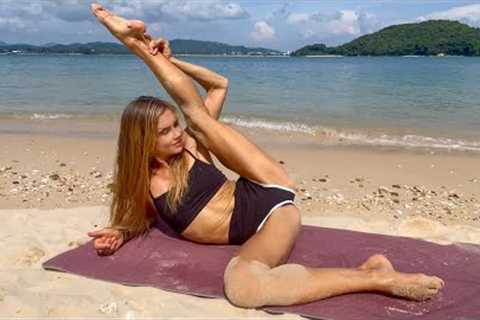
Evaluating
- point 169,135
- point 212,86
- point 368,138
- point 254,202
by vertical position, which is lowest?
point 368,138

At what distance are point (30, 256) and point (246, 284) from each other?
6.95ft

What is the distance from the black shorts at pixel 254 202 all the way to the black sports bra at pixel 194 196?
19 centimetres

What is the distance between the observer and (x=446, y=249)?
16.8 ft

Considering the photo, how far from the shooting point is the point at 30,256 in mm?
5211

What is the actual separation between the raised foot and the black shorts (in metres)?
1.37

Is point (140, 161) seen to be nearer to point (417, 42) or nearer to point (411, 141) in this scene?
point (411, 141)

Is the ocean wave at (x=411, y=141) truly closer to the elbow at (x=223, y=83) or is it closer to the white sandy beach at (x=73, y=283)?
the white sandy beach at (x=73, y=283)

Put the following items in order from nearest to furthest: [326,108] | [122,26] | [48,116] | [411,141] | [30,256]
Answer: [122,26] < [30,256] < [411,141] < [48,116] < [326,108]

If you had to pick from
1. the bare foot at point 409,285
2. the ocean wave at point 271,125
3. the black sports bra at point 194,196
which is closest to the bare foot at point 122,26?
the black sports bra at point 194,196

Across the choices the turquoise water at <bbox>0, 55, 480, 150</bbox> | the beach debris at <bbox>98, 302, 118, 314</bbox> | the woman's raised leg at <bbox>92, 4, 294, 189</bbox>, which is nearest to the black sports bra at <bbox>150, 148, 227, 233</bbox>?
the woman's raised leg at <bbox>92, 4, 294, 189</bbox>

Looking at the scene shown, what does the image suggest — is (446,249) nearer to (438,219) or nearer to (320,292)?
(320,292)

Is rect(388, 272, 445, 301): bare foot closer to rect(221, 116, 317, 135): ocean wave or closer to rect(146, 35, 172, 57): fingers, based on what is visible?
rect(146, 35, 172, 57): fingers

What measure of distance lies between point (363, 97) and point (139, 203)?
17.9 metres

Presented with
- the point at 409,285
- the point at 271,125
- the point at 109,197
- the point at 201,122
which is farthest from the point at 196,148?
the point at 271,125
